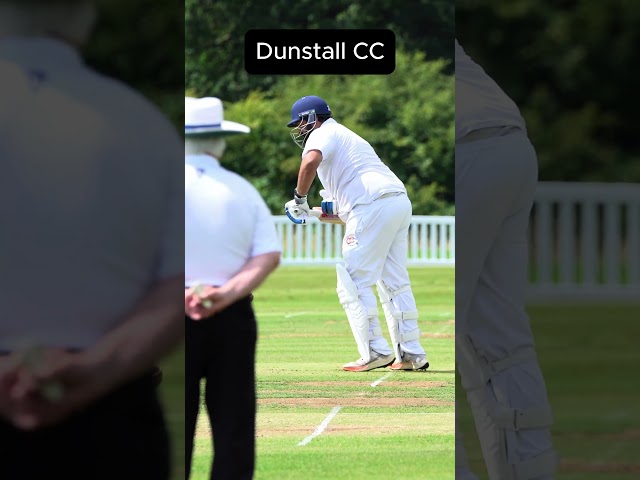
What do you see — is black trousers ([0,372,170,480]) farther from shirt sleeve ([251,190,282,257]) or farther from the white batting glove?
the white batting glove

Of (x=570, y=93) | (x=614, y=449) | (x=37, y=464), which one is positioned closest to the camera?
(x=37, y=464)

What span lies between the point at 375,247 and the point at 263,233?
38 centimetres

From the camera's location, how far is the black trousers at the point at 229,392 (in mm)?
3281

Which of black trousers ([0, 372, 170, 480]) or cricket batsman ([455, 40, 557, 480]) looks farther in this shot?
cricket batsman ([455, 40, 557, 480])

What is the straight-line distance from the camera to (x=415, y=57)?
3350mm

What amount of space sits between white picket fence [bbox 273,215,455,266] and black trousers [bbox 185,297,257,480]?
18 centimetres

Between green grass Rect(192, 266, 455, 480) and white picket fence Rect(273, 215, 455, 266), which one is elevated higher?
white picket fence Rect(273, 215, 455, 266)

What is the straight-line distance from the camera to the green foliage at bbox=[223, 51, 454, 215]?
3.31m

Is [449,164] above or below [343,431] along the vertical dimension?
above

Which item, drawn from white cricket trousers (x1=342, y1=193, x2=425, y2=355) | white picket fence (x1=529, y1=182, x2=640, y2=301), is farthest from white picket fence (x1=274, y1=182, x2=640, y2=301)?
white cricket trousers (x1=342, y1=193, x2=425, y2=355)

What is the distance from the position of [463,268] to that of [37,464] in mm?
1384

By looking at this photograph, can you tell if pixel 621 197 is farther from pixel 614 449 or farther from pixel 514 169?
pixel 514 169

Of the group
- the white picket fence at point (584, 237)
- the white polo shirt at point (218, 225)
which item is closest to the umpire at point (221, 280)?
the white polo shirt at point (218, 225)

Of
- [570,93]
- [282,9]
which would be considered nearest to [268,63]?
[282,9]
